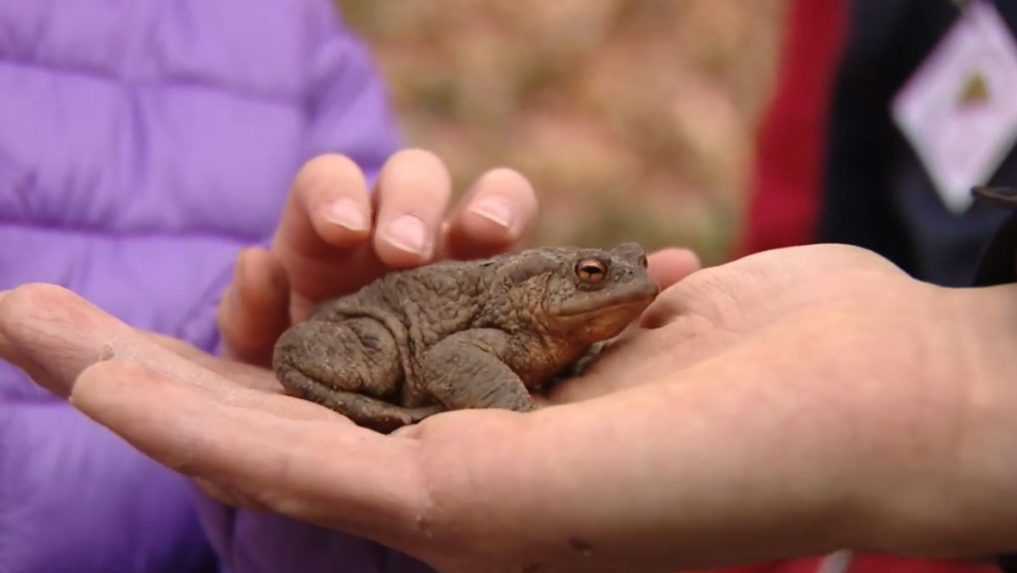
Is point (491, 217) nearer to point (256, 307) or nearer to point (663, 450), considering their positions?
point (256, 307)

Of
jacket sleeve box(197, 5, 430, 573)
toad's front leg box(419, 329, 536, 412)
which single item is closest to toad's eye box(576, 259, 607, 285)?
toad's front leg box(419, 329, 536, 412)

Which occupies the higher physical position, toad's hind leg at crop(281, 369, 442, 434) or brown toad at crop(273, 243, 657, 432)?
brown toad at crop(273, 243, 657, 432)

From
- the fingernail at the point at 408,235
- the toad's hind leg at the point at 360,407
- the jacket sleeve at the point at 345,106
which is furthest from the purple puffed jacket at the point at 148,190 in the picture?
the fingernail at the point at 408,235

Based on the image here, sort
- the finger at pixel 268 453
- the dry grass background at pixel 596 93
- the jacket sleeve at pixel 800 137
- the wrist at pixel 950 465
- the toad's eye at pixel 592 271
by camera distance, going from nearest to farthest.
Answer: the finger at pixel 268 453
the wrist at pixel 950 465
the toad's eye at pixel 592 271
the jacket sleeve at pixel 800 137
the dry grass background at pixel 596 93

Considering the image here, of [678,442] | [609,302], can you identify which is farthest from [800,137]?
[678,442]

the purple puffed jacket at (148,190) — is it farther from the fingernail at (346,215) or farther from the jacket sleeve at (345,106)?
the fingernail at (346,215)

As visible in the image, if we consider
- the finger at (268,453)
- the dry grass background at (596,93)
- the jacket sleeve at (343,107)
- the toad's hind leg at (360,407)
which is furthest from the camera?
the dry grass background at (596,93)

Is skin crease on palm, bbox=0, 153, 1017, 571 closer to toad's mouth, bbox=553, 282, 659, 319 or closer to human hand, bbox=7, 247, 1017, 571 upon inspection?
human hand, bbox=7, 247, 1017, 571

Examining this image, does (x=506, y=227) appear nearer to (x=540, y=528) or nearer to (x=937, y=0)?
(x=540, y=528)
